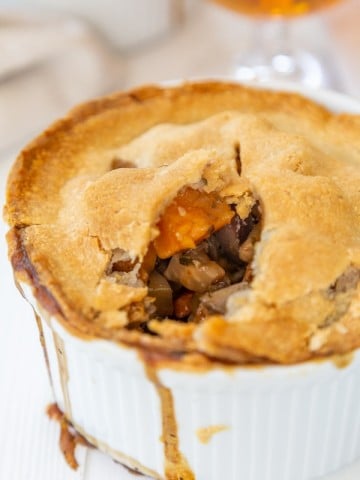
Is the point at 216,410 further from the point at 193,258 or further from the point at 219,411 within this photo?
the point at 193,258

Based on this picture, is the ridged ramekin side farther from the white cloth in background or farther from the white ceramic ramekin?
the white cloth in background

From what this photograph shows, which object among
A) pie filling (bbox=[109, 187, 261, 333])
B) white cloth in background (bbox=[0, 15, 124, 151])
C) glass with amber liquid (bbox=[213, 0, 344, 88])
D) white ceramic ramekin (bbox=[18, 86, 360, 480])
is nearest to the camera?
white ceramic ramekin (bbox=[18, 86, 360, 480])

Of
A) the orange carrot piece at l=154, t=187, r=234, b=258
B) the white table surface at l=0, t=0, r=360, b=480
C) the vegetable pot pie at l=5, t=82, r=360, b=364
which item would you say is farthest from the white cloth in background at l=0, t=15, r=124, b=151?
the orange carrot piece at l=154, t=187, r=234, b=258

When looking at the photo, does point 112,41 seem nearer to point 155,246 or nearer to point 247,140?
point 247,140

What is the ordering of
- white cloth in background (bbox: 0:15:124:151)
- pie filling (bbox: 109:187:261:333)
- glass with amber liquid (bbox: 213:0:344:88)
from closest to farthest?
pie filling (bbox: 109:187:261:333), white cloth in background (bbox: 0:15:124:151), glass with amber liquid (bbox: 213:0:344:88)

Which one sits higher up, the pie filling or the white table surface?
the pie filling

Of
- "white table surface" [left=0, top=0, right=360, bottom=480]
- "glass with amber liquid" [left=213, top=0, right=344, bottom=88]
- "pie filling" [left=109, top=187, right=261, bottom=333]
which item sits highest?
"glass with amber liquid" [left=213, top=0, right=344, bottom=88]

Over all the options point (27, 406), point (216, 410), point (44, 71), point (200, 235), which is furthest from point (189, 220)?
point (44, 71)

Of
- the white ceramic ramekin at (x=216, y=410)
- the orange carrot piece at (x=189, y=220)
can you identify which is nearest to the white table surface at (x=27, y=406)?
the white ceramic ramekin at (x=216, y=410)
